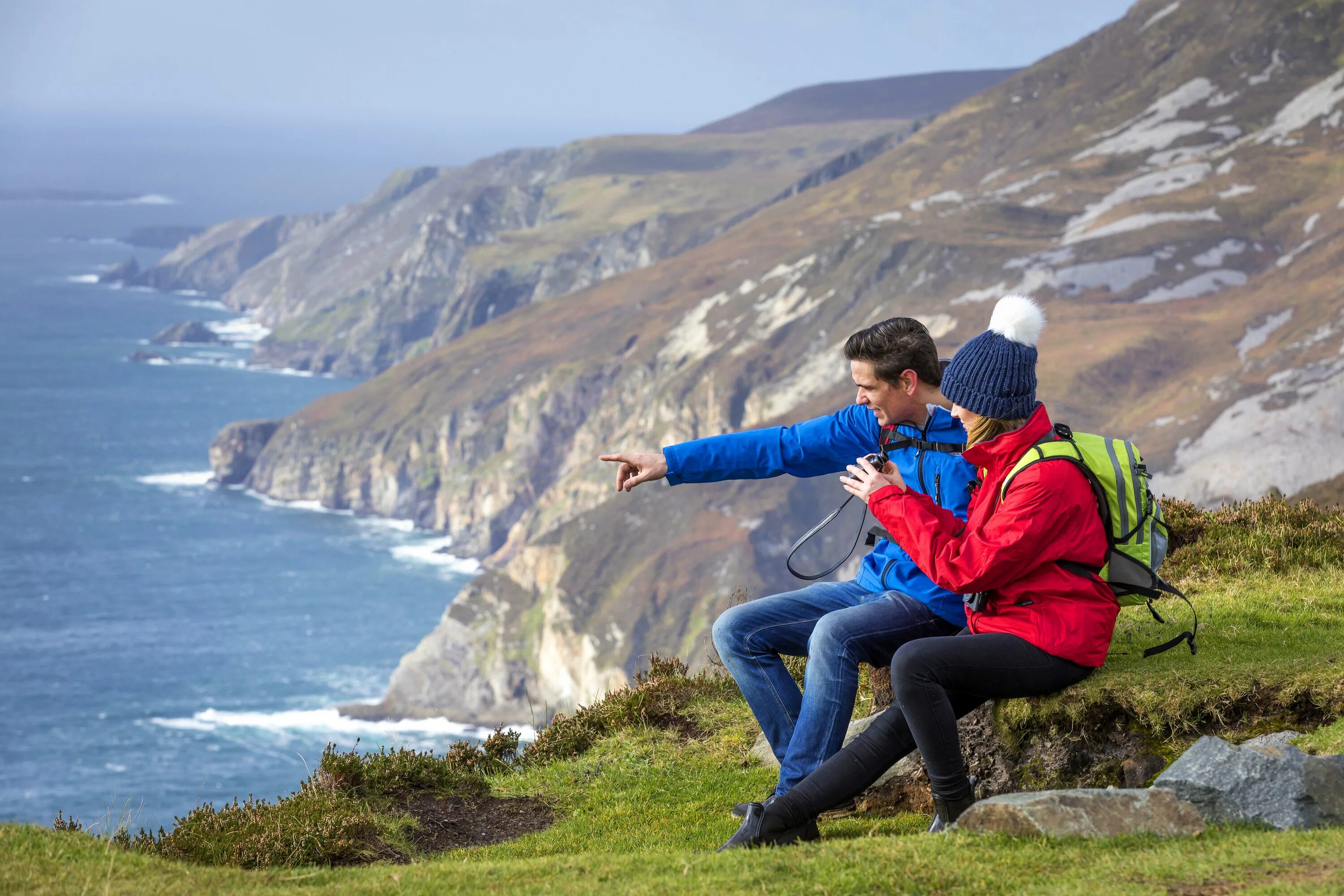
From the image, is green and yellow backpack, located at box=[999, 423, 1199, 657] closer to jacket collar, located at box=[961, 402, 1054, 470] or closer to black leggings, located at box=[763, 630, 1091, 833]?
jacket collar, located at box=[961, 402, 1054, 470]

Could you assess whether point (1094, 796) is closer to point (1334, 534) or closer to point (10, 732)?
point (1334, 534)

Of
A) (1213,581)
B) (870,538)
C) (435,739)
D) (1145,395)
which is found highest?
(870,538)

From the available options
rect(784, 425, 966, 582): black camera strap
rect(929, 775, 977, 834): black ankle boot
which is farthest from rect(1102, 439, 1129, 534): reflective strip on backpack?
rect(929, 775, 977, 834): black ankle boot

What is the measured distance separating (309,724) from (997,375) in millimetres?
161420

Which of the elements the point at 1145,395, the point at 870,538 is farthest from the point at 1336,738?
the point at 1145,395

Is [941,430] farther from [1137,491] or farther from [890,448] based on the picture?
[1137,491]

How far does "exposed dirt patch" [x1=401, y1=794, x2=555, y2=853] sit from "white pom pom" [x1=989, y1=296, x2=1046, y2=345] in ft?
17.1

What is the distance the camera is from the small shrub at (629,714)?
36.5 ft

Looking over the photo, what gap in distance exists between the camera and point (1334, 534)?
1229 cm

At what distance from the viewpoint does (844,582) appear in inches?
305

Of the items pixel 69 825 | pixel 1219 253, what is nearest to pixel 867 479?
pixel 69 825

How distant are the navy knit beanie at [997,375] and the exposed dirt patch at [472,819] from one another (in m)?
4.88

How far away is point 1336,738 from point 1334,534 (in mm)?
6149

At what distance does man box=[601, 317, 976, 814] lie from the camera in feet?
23.4
